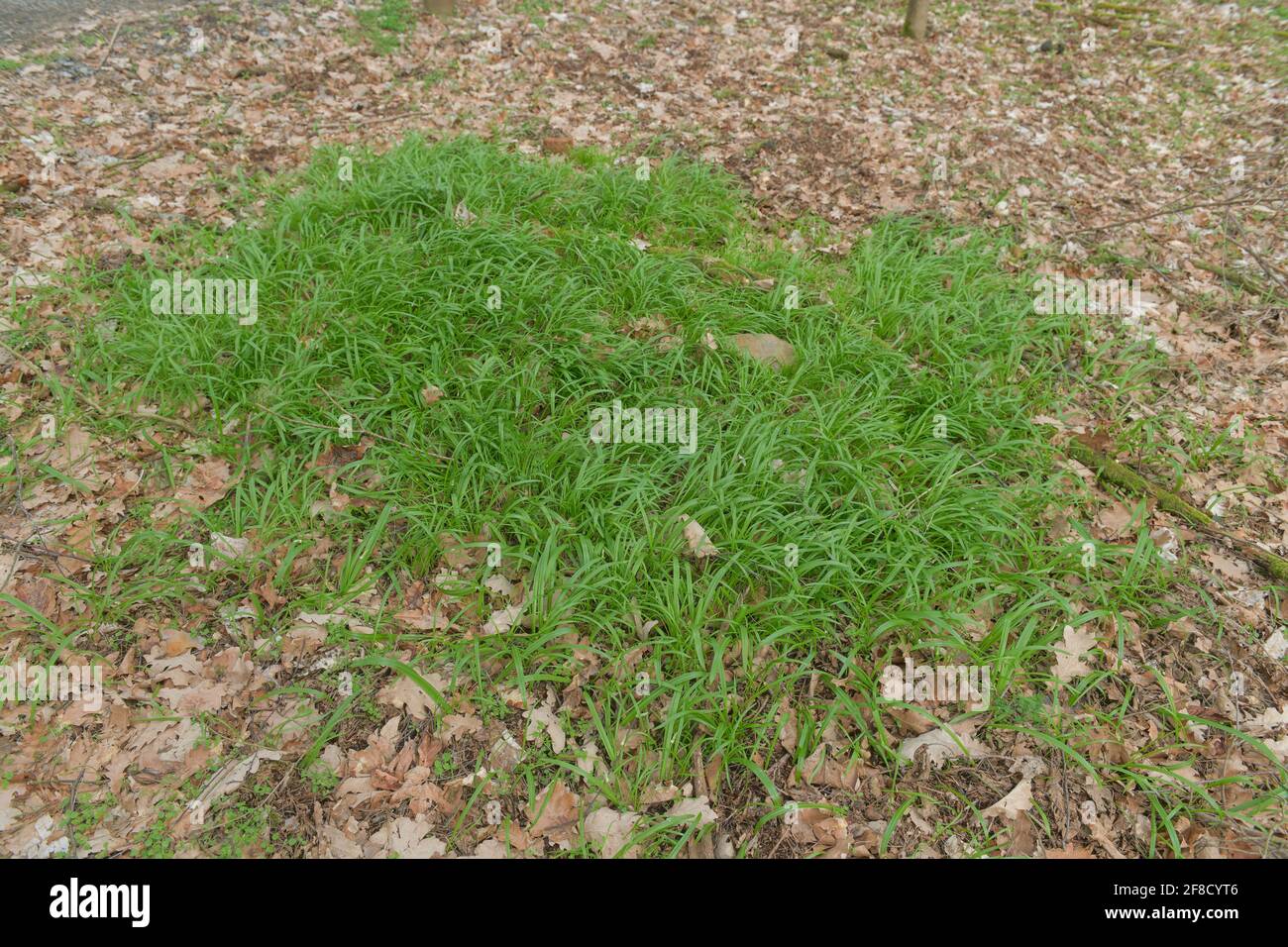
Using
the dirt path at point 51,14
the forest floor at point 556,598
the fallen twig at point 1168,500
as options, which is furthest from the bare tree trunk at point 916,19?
the dirt path at point 51,14

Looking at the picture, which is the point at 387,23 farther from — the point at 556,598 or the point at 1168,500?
the point at 1168,500

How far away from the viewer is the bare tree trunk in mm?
7762

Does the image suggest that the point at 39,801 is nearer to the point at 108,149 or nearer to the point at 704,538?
the point at 704,538

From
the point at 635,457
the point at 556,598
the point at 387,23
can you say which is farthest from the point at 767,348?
the point at 387,23

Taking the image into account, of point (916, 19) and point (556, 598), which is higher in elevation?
point (916, 19)

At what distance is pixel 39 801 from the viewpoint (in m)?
2.34

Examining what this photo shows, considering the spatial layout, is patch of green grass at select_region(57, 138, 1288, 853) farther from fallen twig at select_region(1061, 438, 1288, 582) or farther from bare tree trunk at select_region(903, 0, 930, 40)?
bare tree trunk at select_region(903, 0, 930, 40)

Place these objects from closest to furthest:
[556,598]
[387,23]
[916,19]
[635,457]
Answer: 1. [556,598]
2. [635,457]
3. [387,23]
4. [916,19]

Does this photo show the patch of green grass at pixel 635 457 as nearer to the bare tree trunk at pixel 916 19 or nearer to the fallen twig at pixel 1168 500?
the fallen twig at pixel 1168 500

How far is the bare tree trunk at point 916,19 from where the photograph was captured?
7762mm

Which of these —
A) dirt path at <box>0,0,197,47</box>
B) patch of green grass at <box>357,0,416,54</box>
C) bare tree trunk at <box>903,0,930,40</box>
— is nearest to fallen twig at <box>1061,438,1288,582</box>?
bare tree trunk at <box>903,0,930,40</box>

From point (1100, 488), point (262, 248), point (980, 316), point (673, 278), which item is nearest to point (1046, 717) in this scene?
point (1100, 488)

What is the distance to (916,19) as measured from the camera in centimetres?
784

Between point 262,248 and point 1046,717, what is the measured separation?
16.2 ft
